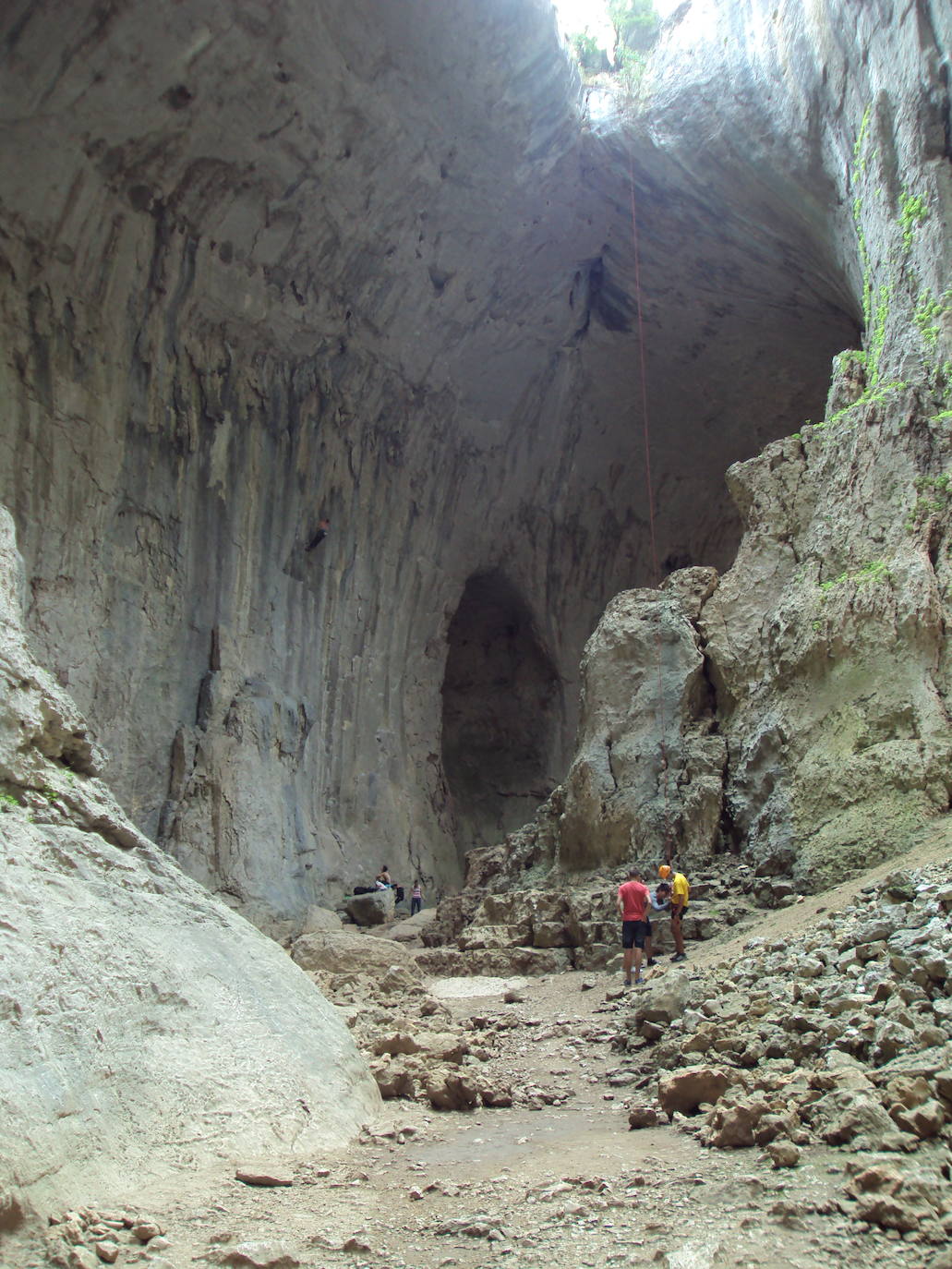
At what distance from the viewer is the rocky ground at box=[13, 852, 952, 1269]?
312 centimetres

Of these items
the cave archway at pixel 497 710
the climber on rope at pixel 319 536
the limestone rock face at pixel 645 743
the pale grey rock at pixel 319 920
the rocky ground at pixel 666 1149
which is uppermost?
the climber on rope at pixel 319 536

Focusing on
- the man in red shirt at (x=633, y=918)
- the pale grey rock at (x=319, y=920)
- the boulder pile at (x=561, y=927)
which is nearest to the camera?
the man in red shirt at (x=633, y=918)

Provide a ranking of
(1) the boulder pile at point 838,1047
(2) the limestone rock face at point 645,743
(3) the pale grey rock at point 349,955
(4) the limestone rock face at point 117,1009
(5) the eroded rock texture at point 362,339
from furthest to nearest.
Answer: (5) the eroded rock texture at point 362,339 → (2) the limestone rock face at point 645,743 → (3) the pale grey rock at point 349,955 → (4) the limestone rock face at point 117,1009 → (1) the boulder pile at point 838,1047

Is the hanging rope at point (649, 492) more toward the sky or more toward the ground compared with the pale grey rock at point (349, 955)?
more toward the sky

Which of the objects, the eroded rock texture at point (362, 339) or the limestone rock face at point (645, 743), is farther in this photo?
the eroded rock texture at point (362, 339)

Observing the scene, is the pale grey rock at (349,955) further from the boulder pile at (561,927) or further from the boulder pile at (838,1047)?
the boulder pile at (838,1047)

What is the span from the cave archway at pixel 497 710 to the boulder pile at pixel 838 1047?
1395 cm

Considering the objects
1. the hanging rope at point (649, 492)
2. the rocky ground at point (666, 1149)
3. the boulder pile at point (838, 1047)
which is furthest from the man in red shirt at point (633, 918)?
the hanging rope at point (649, 492)

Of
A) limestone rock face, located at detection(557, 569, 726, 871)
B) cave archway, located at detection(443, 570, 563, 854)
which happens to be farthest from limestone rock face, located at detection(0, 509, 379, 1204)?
cave archway, located at detection(443, 570, 563, 854)

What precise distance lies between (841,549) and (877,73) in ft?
18.9

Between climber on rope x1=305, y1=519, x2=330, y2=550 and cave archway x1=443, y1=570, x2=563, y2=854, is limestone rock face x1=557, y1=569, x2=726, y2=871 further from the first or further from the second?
cave archway x1=443, y1=570, x2=563, y2=854

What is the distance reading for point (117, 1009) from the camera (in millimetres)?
4164

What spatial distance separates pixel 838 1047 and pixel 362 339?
15308 mm

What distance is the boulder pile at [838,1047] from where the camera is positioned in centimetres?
335
